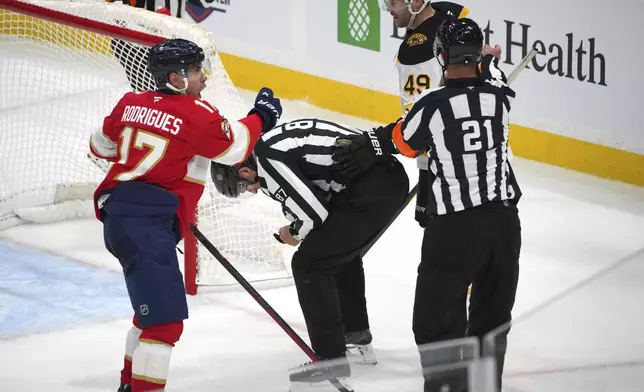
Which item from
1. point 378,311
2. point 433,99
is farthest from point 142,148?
point 378,311

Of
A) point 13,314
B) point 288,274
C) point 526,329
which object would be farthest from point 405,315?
point 526,329

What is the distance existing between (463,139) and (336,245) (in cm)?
69

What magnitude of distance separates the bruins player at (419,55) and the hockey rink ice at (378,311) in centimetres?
58

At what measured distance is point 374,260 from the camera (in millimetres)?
5102

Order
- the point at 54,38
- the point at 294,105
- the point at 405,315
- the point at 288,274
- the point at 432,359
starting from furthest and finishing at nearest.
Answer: the point at 294,105 < the point at 54,38 < the point at 288,274 < the point at 405,315 < the point at 432,359

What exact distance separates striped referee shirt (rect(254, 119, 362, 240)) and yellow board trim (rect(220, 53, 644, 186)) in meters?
2.44

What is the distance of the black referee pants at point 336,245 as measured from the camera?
3.64 metres

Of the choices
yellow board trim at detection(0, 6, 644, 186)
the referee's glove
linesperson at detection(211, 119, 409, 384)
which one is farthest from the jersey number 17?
yellow board trim at detection(0, 6, 644, 186)

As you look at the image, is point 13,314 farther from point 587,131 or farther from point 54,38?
point 587,131

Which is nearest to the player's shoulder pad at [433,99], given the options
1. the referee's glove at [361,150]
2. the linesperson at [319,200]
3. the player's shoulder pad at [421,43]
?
the referee's glove at [361,150]

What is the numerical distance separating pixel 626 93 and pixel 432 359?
3840 millimetres

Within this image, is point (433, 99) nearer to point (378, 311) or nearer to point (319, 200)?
point (319, 200)

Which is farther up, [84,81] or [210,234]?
[84,81]

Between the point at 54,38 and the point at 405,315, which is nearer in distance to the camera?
the point at 405,315
